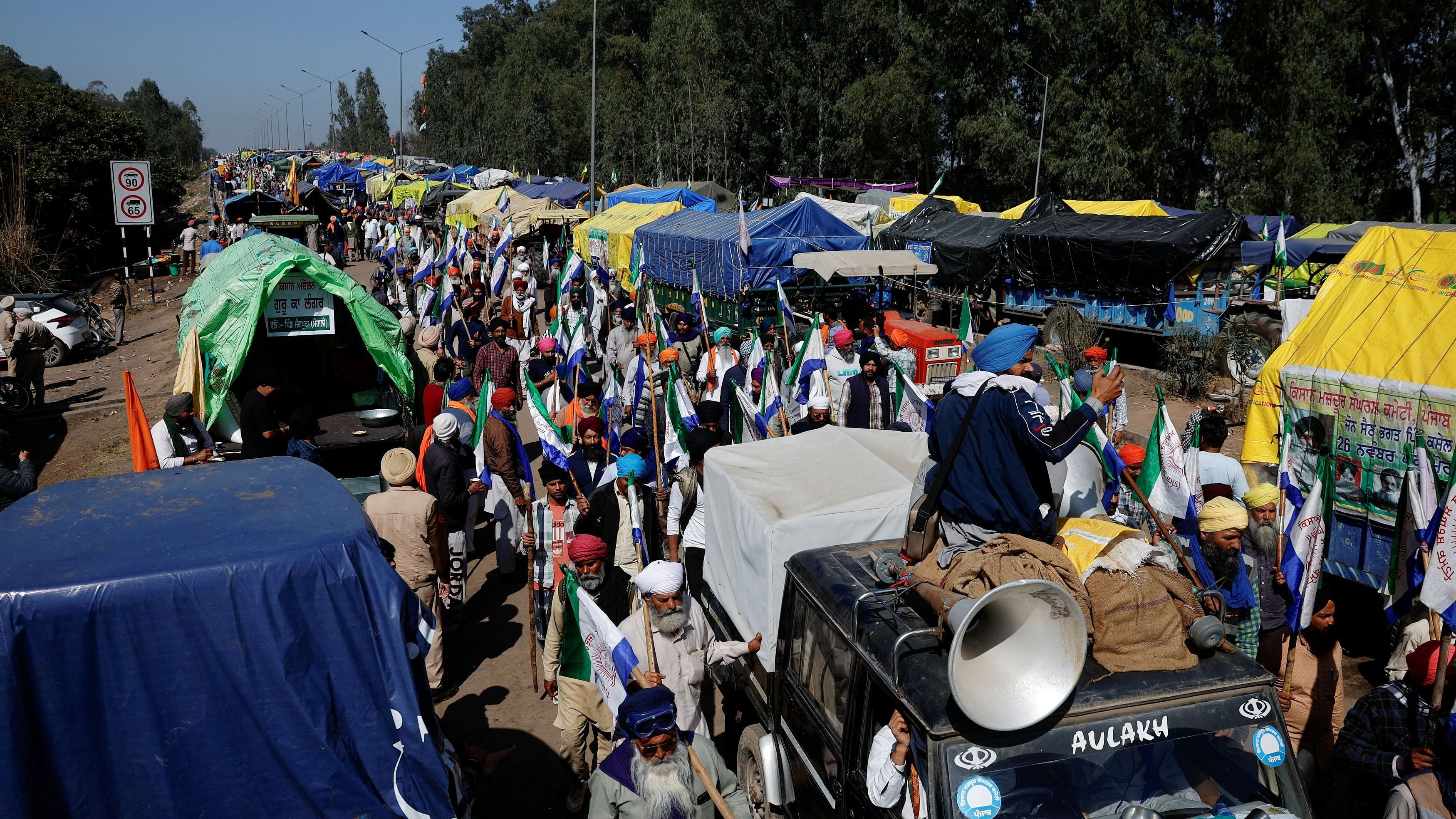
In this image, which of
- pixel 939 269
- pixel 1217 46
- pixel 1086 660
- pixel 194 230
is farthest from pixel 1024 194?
pixel 1086 660

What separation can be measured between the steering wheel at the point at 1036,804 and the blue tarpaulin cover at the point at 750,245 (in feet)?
47.7

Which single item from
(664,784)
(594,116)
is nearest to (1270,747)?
(664,784)

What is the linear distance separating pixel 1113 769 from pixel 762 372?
23.3 feet

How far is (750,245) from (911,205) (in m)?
12.4

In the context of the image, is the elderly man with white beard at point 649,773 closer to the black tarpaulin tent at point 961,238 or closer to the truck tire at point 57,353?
the black tarpaulin tent at point 961,238

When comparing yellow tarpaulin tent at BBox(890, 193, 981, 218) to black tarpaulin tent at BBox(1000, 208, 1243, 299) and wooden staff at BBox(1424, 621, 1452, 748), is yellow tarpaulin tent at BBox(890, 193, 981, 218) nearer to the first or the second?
black tarpaulin tent at BBox(1000, 208, 1243, 299)

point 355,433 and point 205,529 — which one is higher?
point 205,529

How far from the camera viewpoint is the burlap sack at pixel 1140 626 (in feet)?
10.8

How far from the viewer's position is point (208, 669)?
329cm

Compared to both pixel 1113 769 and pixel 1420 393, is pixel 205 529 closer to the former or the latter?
pixel 1113 769

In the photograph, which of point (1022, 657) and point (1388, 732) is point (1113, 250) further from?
point (1022, 657)

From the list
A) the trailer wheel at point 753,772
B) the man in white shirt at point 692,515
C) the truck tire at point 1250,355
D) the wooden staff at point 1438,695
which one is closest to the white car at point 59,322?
the man in white shirt at point 692,515

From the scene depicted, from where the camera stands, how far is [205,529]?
3615 millimetres

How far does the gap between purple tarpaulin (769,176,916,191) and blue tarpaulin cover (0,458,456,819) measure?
35891mm
